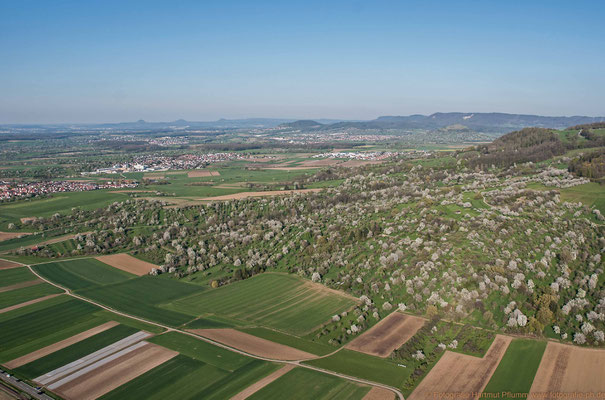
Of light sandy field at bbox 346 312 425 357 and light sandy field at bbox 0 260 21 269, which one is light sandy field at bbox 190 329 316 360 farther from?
light sandy field at bbox 0 260 21 269

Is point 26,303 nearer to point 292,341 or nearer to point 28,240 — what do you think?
point 28,240

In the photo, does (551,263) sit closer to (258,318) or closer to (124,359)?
(258,318)

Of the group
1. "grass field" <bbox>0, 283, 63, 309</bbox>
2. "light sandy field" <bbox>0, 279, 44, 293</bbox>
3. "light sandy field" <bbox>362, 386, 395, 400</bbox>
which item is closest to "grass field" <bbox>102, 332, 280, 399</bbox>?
"light sandy field" <bbox>362, 386, 395, 400</bbox>

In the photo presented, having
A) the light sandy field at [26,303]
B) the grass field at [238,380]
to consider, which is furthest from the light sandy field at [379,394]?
the light sandy field at [26,303]

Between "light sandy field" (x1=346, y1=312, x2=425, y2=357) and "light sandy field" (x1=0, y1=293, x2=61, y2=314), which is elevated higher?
"light sandy field" (x1=0, y1=293, x2=61, y2=314)

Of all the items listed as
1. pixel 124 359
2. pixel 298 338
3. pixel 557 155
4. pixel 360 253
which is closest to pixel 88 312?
pixel 124 359

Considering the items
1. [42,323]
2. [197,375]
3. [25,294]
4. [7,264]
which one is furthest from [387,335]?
[7,264]

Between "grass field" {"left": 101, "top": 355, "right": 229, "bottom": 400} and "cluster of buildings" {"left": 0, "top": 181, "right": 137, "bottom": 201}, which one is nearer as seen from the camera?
"grass field" {"left": 101, "top": 355, "right": 229, "bottom": 400}
